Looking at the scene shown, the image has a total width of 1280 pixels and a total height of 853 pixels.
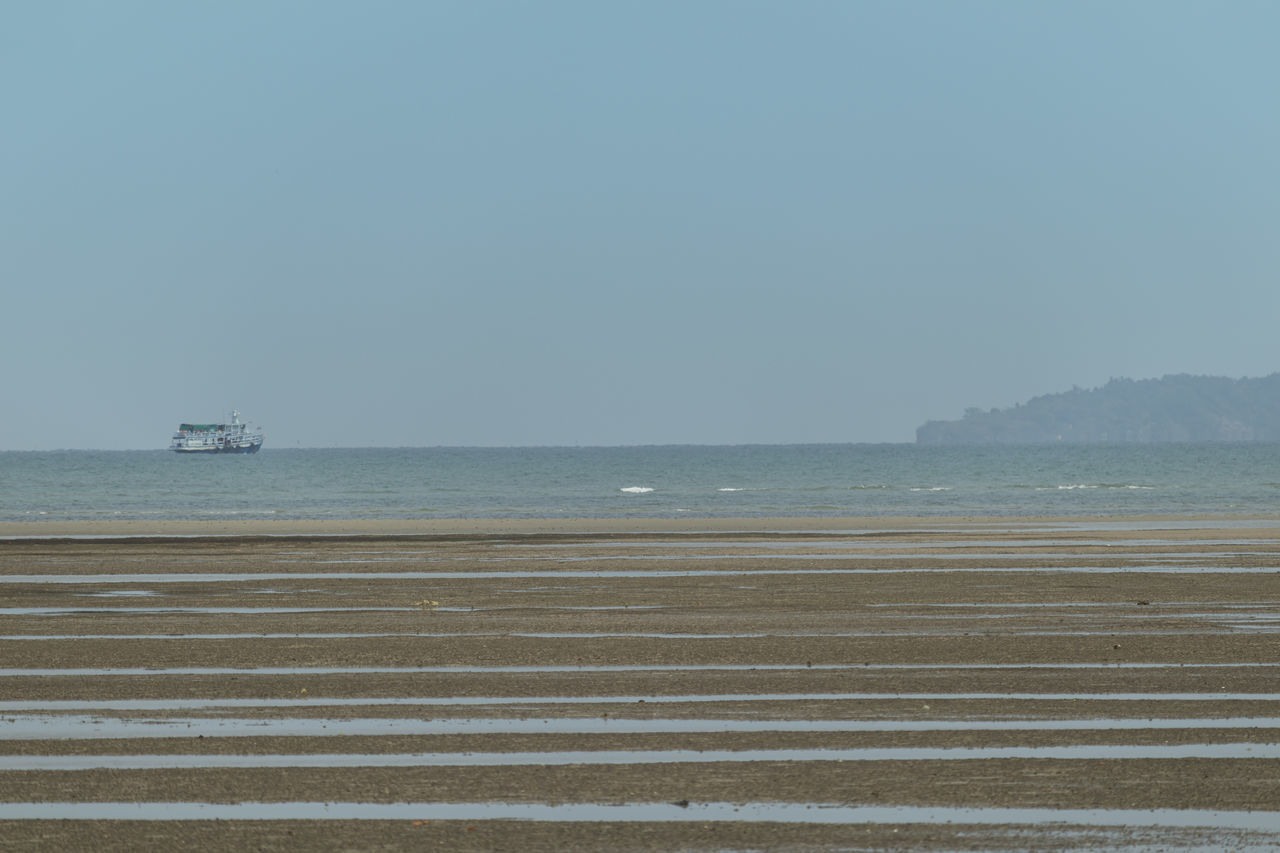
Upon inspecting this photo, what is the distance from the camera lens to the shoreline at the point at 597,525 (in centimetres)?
3981

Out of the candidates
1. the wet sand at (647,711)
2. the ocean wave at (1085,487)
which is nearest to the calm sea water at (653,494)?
the ocean wave at (1085,487)

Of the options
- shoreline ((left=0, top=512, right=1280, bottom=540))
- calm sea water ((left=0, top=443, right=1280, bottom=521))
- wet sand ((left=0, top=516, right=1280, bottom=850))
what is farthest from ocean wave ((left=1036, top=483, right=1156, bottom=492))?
wet sand ((left=0, top=516, right=1280, bottom=850))

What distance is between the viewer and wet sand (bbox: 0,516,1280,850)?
7.83 metres

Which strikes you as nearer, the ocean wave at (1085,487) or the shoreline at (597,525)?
the shoreline at (597,525)

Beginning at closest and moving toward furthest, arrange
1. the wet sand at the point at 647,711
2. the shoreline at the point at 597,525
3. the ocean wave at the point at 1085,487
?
1. the wet sand at the point at 647,711
2. the shoreline at the point at 597,525
3. the ocean wave at the point at 1085,487

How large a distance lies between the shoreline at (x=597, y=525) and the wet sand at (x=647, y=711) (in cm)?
1673

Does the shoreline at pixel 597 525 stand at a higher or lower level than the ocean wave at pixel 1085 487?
lower

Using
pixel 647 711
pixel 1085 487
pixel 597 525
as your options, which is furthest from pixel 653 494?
pixel 647 711

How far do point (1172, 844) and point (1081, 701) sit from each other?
391cm

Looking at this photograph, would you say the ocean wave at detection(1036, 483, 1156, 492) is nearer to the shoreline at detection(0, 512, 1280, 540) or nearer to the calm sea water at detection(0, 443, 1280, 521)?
the calm sea water at detection(0, 443, 1280, 521)

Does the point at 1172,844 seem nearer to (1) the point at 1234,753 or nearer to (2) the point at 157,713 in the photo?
(1) the point at 1234,753

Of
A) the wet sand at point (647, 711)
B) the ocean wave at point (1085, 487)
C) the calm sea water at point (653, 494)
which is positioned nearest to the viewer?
the wet sand at point (647, 711)

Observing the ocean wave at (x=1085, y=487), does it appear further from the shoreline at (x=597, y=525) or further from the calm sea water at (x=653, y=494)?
the shoreline at (x=597, y=525)

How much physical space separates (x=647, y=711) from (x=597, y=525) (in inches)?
1281
